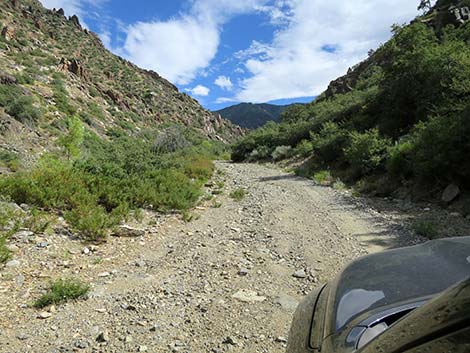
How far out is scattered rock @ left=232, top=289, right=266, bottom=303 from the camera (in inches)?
167

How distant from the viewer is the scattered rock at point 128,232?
6.31 meters

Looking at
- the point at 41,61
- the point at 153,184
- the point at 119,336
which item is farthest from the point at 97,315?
the point at 41,61

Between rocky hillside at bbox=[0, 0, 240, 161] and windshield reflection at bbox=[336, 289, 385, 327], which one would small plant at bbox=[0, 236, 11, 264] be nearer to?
windshield reflection at bbox=[336, 289, 385, 327]

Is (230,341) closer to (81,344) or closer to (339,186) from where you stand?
(81,344)

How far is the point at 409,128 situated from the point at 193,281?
14241 millimetres

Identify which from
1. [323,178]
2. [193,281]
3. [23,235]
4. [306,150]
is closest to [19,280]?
[23,235]

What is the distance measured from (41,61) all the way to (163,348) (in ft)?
166

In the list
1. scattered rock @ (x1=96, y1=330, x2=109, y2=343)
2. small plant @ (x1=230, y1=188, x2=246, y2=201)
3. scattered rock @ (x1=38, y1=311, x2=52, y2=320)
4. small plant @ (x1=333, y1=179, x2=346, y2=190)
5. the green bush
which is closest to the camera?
scattered rock @ (x1=96, y1=330, x2=109, y2=343)

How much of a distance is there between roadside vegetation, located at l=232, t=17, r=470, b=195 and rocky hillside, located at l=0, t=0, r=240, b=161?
16.7 metres

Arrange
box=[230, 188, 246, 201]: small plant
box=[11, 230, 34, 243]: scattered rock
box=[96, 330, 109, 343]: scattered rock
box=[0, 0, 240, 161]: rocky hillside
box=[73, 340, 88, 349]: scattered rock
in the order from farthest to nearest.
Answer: box=[0, 0, 240, 161]: rocky hillside, box=[230, 188, 246, 201]: small plant, box=[11, 230, 34, 243]: scattered rock, box=[96, 330, 109, 343]: scattered rock, box=[73, 340, 88, 349]: scattered rock

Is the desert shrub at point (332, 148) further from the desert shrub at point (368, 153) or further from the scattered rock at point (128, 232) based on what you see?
the scattered rock at point (128, 232)

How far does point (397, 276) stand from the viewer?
1906mm

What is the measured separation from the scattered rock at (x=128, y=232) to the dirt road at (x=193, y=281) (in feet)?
0.55

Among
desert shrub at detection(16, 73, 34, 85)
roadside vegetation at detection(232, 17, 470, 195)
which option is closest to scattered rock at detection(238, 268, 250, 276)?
roadside vegetation at detection(232, 17, 470, 195)
